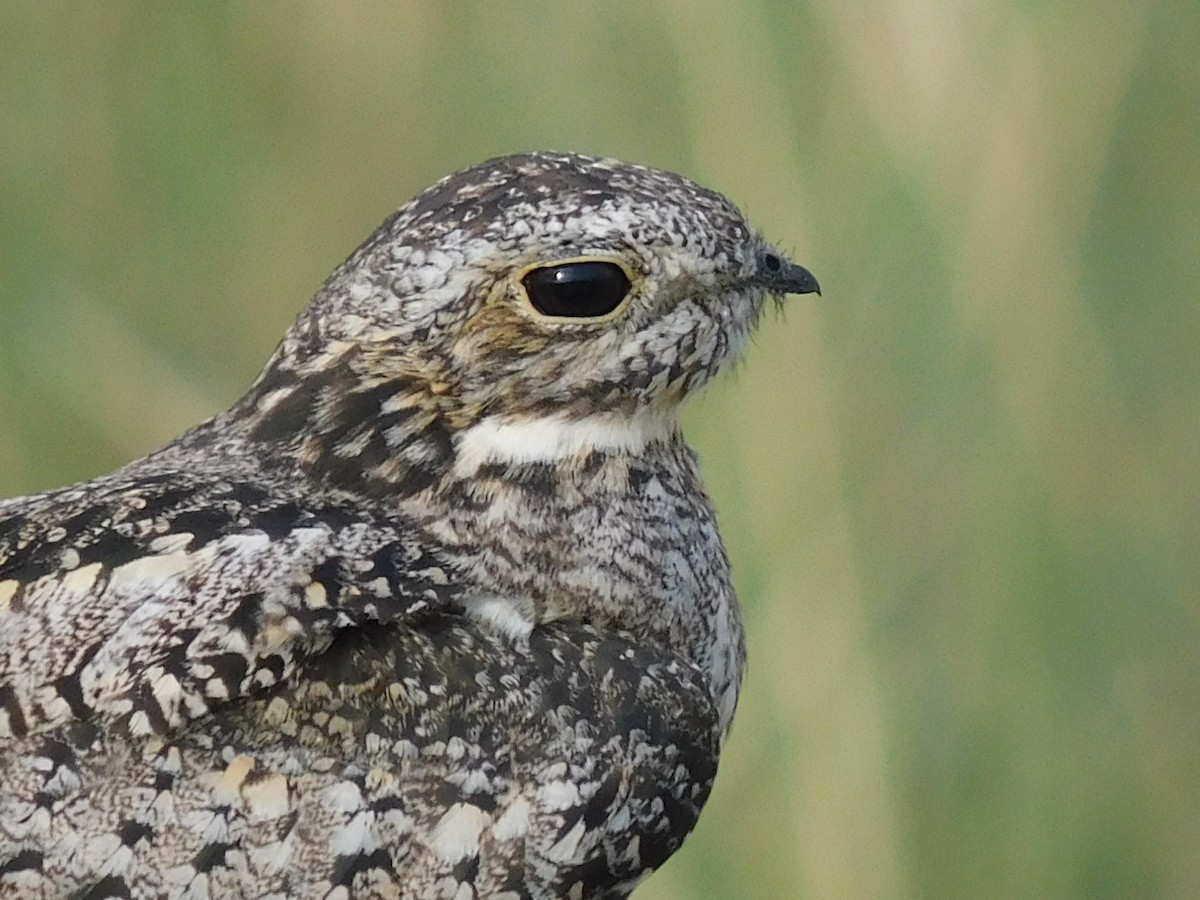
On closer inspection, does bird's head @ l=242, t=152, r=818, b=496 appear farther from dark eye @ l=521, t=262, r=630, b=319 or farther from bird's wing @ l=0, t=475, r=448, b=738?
bird's wing @ l=0, t=475, r=448, b=738

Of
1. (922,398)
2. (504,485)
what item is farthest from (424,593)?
(922,398)

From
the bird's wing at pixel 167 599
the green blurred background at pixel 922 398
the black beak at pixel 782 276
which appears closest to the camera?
the bird's wing at pixel 167 599

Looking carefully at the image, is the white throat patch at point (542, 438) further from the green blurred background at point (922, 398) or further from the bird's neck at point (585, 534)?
the green blurred background at point (922, 398)

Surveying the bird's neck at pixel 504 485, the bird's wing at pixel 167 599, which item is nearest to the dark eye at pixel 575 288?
the bird's neck at pixel 504 485

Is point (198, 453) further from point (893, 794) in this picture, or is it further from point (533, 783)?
point (893, 794)

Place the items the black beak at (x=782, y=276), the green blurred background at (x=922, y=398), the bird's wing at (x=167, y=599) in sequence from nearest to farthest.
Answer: the bird's wing at (x=167, y=599) → the black beak at (x=782, y=276) → the green blurred background at (x=922, y=398)

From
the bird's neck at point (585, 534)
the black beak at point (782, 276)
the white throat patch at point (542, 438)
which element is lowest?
the bird's neck at point (585, 534)

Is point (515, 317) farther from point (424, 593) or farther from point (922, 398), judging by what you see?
point (922, 398)
